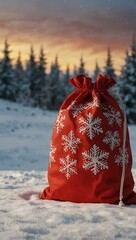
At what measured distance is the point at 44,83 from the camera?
60.8m

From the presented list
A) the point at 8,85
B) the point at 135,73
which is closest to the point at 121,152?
the point at 135,73

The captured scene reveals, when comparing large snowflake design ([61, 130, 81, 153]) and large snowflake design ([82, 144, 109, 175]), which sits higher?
large snowflake design ([61, 130, 81, 153])

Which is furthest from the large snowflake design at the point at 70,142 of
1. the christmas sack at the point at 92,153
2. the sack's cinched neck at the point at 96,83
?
the sack's cinched neck at the point at 96,83

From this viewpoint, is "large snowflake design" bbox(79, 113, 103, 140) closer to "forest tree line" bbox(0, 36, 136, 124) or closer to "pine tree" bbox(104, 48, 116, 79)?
"forest tree line" bbox(0, 36, 136, 124)

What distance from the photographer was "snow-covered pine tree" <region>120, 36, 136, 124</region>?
33812 mm

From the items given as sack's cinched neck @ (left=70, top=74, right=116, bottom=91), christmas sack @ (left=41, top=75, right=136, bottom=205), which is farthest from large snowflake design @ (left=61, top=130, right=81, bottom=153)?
sack's cinched neck @ (left=70, top=74, right=116, bottom=91)

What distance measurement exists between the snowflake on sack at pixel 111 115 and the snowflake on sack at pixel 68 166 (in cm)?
48

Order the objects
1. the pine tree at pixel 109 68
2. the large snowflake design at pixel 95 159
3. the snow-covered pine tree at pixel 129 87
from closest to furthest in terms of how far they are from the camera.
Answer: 1. the large snowflake design at pixel 95 159
2. the snow-covered pine tree at pixel 129 87
3. the pine tree at pixel 109 68

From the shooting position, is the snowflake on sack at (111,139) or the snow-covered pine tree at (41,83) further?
the snow-covered pine tree at (41,83)

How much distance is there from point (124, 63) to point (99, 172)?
107 feet

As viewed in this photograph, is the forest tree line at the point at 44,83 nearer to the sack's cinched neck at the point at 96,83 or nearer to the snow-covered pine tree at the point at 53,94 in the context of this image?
the snow-covered pine tree at the point at 53,94

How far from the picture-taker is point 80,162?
3285 mm

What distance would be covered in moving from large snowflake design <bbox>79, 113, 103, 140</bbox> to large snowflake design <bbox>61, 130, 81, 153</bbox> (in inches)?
3.6

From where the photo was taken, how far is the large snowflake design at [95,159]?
128 inches
